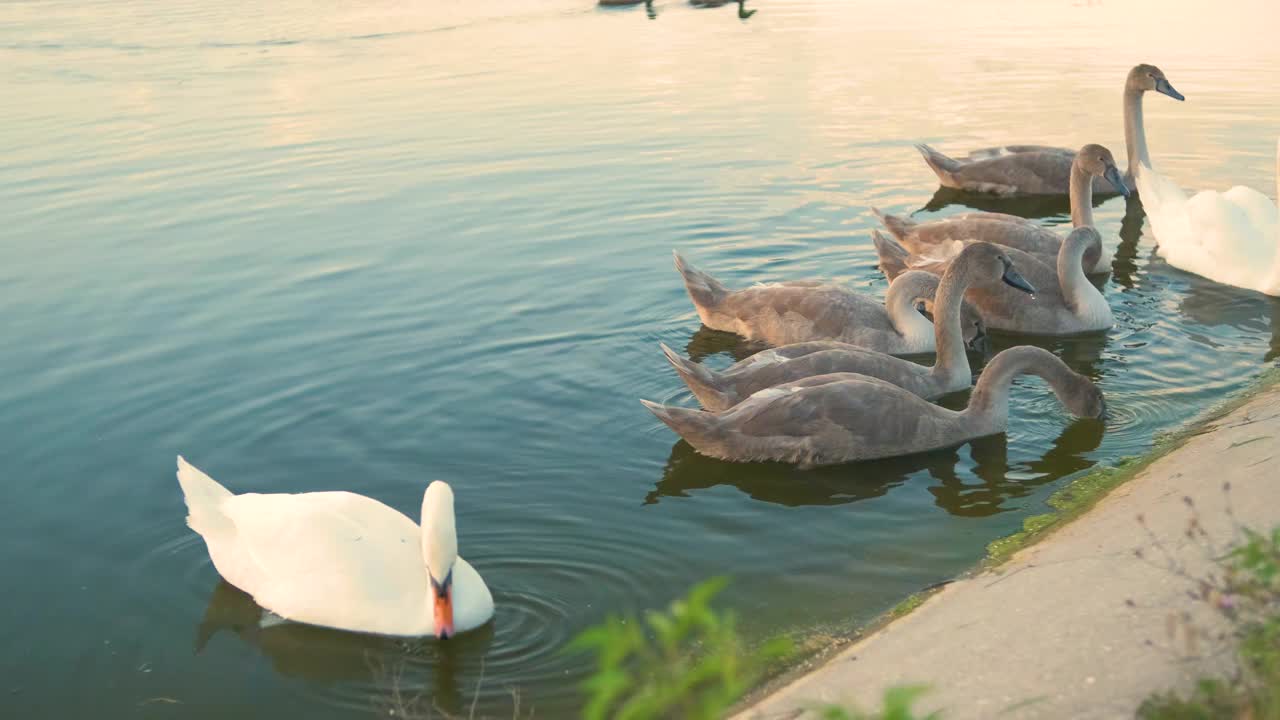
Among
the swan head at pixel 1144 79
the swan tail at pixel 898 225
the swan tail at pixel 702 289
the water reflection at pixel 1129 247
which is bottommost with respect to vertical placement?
the water reflection at pixel 1129 247

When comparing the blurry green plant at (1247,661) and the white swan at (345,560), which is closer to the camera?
the blurry green plant at (1247,661)

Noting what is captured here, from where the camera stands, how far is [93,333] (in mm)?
11898

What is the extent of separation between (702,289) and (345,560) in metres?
5.50

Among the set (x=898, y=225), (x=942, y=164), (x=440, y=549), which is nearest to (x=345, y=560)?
(x=440, y=549)

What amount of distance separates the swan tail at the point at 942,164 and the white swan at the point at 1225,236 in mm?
3647

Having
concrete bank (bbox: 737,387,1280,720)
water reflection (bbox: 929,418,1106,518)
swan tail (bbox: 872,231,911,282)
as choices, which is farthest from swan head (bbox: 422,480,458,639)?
swan tail (bbox: 872,231,911,282)

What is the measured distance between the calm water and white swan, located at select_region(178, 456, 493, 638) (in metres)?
0.16

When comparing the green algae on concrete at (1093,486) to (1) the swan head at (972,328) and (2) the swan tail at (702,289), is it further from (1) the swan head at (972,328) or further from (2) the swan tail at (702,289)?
(2) the swan tail at (702,289)

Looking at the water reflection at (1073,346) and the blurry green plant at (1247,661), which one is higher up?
the blurry green plant at (1247,661)

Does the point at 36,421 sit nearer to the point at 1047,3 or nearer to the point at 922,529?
the point at 922,529

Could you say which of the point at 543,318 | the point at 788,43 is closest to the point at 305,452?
the point at 543,318

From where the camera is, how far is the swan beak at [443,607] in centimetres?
639

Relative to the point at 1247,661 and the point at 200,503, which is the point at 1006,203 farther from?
the point at 1247,661

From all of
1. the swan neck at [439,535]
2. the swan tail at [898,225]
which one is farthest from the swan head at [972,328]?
the swan neck at [439,535]
